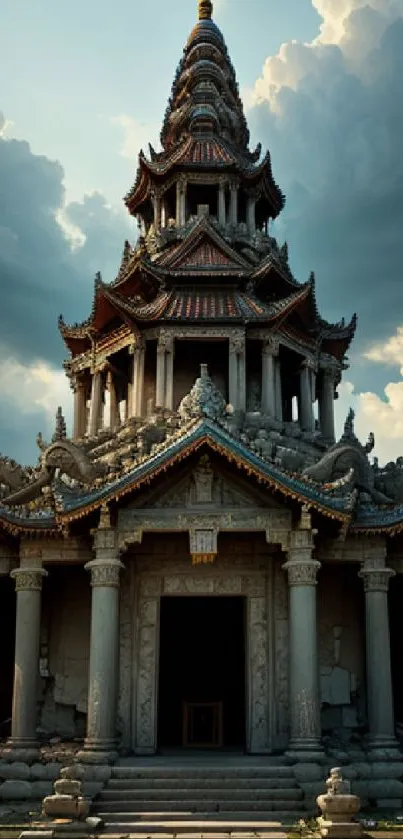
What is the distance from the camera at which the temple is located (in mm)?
17766

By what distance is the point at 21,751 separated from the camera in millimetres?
17625

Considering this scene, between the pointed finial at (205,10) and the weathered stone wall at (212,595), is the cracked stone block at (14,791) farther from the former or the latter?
the pointed finial at (205,10)

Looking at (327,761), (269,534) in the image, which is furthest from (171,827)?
(269,534)

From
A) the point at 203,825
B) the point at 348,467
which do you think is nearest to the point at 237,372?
the point at 348,467

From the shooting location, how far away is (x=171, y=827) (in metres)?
14.5

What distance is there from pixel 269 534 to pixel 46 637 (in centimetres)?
635

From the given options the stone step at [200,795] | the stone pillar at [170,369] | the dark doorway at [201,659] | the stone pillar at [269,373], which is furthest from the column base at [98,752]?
the stone pillar at [269,373]

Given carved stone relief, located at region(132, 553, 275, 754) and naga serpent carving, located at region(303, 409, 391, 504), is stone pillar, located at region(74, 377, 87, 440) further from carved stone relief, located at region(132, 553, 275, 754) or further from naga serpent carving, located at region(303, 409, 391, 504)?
naga serpent carving, located at region(303, 409, 391, 504)

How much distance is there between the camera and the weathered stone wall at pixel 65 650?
20078 mm

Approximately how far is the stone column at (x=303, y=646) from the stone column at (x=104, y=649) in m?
3.62

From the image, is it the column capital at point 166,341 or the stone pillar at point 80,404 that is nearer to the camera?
the column capital at point 166,341

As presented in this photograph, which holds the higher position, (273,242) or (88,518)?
(273,242)

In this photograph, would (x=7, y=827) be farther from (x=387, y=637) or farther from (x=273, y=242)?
(x=273, y=242)

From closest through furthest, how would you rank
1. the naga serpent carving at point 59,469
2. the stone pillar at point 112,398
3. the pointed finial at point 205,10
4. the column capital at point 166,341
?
the naga serpent carving at point 59,469
the column capital at point 166,341
the stone pillar at point 112,398
the pointed finial at point 205,10
